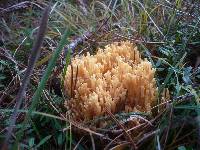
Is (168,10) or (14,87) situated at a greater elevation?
(168,10)

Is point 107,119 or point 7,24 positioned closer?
point 107,119

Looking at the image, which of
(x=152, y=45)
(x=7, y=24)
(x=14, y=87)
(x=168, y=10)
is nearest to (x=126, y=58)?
(x=152, y=45)

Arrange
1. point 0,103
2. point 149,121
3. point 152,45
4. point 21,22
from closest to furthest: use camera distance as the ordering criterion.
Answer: point 149,121, point 0,103, point 152,45, point 21,22

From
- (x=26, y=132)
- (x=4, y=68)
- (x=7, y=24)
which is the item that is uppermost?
(x=7, y=24)

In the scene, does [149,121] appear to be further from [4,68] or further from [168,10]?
[168,10]

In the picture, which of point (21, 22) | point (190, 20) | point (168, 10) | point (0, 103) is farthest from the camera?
point (21, 22)
